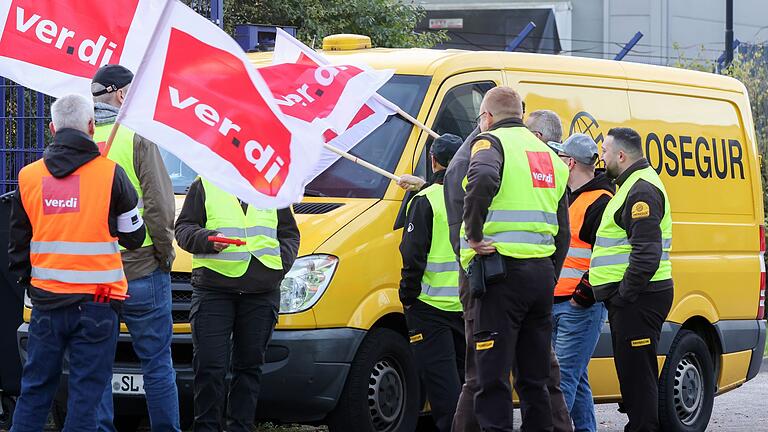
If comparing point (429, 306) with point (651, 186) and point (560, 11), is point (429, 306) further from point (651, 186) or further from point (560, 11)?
point (560, 11)

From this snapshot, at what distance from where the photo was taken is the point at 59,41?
305 inches

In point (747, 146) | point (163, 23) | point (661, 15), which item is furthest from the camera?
point (661, 15)

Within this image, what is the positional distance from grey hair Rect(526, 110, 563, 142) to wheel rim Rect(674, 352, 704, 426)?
90.3 inches

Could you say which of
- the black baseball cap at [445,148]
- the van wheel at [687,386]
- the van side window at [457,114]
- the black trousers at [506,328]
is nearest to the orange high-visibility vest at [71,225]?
→ the black trousers at [506,328]

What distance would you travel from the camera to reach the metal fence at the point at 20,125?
9.58 metres

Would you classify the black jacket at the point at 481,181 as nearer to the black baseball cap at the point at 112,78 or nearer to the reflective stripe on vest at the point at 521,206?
the reflective stripe on vest at the point at 521,206

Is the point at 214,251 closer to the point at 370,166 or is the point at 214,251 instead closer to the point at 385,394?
the point at 370,166

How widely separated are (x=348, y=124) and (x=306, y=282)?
38.8 inches

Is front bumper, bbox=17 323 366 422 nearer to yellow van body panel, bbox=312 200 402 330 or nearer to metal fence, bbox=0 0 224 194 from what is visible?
yellow van body panel, bbox=312 200 402 330

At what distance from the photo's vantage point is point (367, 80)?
8258 millimetres

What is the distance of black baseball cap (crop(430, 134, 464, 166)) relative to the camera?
8.01 m

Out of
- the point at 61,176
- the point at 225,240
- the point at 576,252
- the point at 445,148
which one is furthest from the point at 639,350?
the point at 61,176

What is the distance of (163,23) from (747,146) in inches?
222

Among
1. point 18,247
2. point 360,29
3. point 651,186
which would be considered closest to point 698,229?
point 651,186
